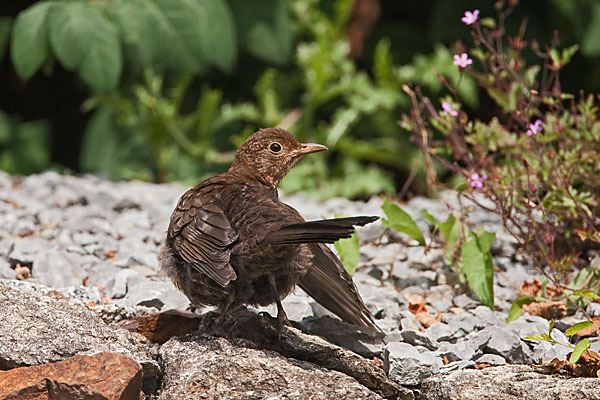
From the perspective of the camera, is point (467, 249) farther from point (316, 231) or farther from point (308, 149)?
point (316, 231)

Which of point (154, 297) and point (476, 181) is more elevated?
point (476, 181)

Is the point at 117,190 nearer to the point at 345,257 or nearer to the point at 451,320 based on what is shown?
the point at 345,257

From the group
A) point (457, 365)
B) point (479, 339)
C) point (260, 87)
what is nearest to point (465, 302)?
point (479, 339)

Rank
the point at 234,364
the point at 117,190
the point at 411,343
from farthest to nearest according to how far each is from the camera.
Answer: the point at 117,190 < the point at 411,343 < the point at 234,364

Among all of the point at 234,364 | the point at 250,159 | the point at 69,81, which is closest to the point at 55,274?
the point at 250,159

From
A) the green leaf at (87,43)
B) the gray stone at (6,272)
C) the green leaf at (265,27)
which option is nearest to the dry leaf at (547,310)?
the gray stone at (6,272)

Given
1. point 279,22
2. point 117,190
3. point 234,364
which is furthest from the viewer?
point 279,22

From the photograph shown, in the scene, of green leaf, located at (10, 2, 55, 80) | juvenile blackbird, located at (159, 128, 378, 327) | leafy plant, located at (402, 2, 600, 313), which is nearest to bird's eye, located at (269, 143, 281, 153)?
juvenile blackbird, located at (159, 128, 378, 327)
